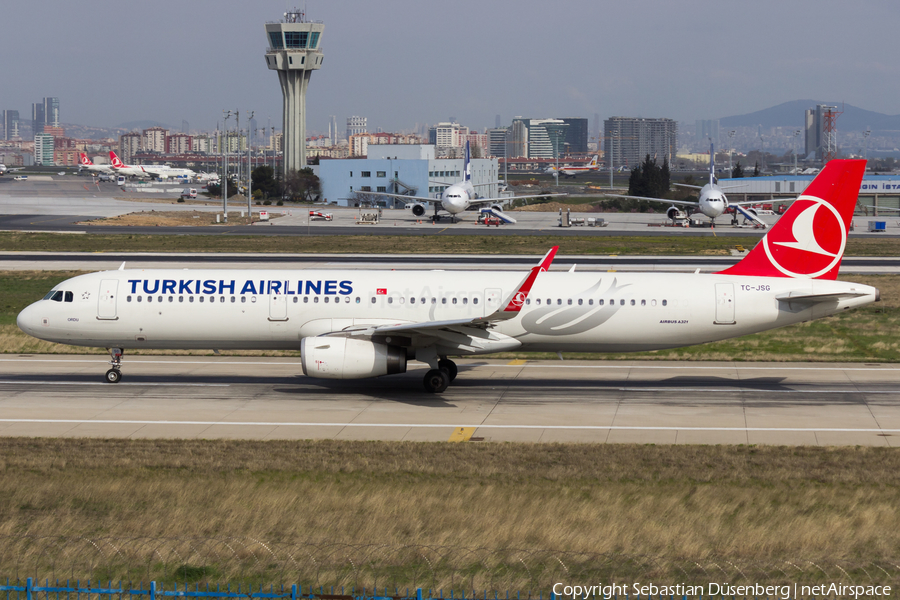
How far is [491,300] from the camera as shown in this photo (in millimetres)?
32656

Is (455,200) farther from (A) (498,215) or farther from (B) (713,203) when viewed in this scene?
(B) (713,203)

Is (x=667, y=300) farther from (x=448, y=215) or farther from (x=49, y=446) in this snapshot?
(x=448, y=215)

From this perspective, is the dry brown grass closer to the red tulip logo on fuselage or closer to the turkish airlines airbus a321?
the turkish airlines airbus a321

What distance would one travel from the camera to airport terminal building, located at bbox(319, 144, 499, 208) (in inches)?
6678

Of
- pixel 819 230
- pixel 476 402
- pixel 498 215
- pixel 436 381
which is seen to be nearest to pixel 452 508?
pixel 476 402

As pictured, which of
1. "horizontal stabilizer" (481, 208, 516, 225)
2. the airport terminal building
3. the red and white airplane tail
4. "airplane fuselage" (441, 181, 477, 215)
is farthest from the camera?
the airport terminal building

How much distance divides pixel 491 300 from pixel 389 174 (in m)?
141

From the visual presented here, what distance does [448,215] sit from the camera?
132750mm

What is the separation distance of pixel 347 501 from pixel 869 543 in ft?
34.7

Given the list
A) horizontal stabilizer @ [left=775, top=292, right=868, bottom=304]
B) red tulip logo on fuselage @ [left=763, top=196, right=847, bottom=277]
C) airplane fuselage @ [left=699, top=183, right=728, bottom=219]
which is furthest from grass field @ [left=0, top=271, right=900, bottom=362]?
airplane fuselage @ [left=699, top=183, right=728, bottom=219]

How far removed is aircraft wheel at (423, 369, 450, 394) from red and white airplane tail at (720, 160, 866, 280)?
1184 cm

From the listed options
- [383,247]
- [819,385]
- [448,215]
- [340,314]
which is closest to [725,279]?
[819,385]

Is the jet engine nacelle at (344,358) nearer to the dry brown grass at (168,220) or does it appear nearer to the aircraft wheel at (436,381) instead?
the aircraft wheel at (436,381)

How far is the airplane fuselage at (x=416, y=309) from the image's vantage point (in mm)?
32219
